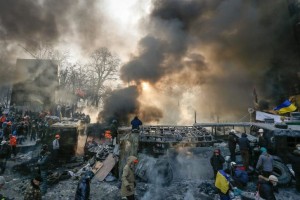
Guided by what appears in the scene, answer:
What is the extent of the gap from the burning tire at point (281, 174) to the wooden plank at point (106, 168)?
20.1 ft

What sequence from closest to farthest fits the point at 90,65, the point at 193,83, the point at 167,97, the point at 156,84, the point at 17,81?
the point at 156,84
the point at 193,83
the point at 17,81
the point at 167,97
the point at 90,65

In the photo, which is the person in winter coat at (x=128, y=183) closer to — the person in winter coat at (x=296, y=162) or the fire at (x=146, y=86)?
the person in winter coat at (x=296, y=162)

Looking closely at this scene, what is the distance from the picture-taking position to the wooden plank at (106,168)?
9.11m

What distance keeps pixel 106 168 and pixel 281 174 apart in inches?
259

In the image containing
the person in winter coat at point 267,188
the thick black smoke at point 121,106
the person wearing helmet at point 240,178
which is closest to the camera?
the person in winter coat at point 267,188

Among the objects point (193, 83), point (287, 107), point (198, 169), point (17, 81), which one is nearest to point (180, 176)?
point (198, 169)

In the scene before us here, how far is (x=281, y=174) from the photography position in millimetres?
8039

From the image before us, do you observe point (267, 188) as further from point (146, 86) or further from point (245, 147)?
point (146, 86)

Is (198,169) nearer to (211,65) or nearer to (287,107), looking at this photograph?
(287,107)

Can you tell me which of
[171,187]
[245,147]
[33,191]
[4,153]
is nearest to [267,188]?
[245,147]

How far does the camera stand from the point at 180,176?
8945 millimetres

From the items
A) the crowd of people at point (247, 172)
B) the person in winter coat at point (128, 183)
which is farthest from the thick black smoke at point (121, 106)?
the person in winter coat at point (128, 183)

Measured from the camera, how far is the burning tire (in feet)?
25.7

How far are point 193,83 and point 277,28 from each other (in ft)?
31.9
